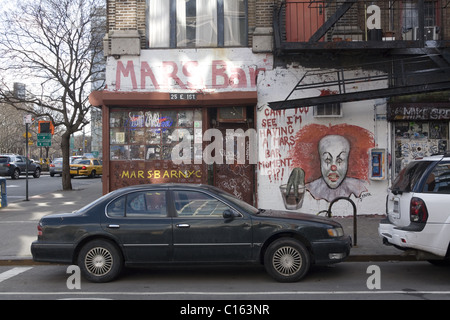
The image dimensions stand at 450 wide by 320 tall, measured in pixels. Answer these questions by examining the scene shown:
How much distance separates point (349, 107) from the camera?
42.4ft

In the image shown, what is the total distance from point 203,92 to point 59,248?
7.06 m

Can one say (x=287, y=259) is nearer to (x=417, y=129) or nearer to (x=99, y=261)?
(x=99, y=261)

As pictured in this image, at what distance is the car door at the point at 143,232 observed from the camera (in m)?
6.89

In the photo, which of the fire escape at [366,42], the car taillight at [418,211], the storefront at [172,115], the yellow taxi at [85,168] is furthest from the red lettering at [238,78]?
the yellow taxi at [85,168]

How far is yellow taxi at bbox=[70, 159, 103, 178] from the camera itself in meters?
34.9

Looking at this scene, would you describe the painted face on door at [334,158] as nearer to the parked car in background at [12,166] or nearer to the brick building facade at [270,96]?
the brick building facade at [270,96]

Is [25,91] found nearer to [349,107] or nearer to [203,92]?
[203,92]

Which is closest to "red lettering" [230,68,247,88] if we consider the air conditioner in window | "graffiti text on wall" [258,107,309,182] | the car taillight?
"graffiti text on wall" [258,107,309,182]

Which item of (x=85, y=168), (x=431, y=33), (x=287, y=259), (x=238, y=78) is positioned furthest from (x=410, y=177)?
(x=85, y=168)

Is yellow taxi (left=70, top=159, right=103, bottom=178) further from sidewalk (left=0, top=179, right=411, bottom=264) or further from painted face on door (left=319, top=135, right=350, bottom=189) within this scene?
painted face on door (left=319, top=135, right=350, bottom=189)

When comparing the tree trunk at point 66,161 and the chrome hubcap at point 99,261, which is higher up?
the tree trunk at point 66,161

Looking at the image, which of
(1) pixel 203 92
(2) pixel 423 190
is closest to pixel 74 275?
(2) pixel 423 190

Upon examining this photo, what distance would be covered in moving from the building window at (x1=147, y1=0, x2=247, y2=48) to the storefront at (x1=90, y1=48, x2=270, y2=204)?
0.38 m

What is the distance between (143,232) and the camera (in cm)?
691
